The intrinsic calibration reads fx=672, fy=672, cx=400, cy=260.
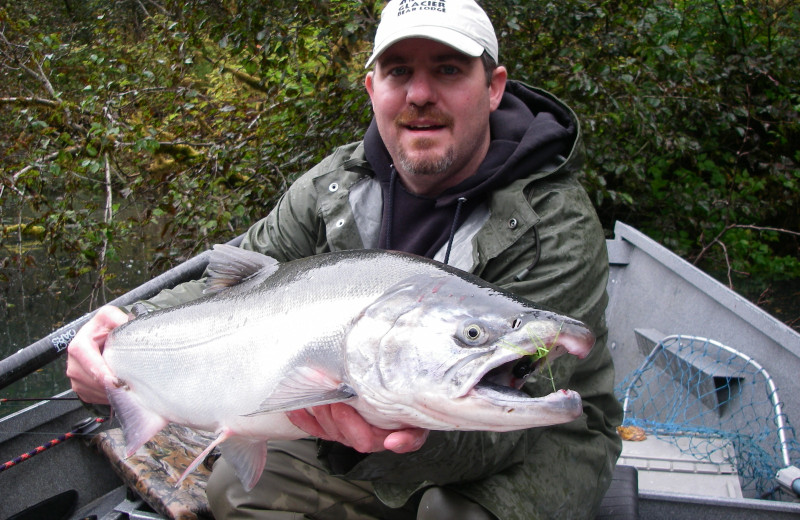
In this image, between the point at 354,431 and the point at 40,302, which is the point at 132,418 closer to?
the point at 354,431

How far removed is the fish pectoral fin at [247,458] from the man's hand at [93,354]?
0.65 metres

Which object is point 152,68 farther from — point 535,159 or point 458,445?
point 458,445

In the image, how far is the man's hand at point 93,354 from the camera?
2568 mm

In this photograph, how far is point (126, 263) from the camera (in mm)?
9164

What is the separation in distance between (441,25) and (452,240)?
882mm

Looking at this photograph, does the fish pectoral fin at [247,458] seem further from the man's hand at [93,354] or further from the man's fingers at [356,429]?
the man's hand at [93,354]

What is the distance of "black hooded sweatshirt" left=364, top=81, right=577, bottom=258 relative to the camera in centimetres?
271

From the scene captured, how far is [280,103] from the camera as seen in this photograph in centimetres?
602

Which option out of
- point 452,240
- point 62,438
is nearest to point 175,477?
point 62,438

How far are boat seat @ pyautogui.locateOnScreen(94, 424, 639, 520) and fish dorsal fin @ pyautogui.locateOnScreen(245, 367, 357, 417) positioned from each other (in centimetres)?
121

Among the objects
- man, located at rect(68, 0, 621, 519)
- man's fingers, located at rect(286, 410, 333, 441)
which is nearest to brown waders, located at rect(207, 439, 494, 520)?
man, located at rect(68, 0, 621, 519)

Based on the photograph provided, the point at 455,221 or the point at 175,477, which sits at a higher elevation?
the point at 455,221

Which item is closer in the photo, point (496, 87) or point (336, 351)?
point (336, 351)

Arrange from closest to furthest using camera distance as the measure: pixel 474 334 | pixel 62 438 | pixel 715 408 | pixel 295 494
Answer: pixel 474 334 → pixel 295 494 → pixel 62 438 → pixel 715 408
